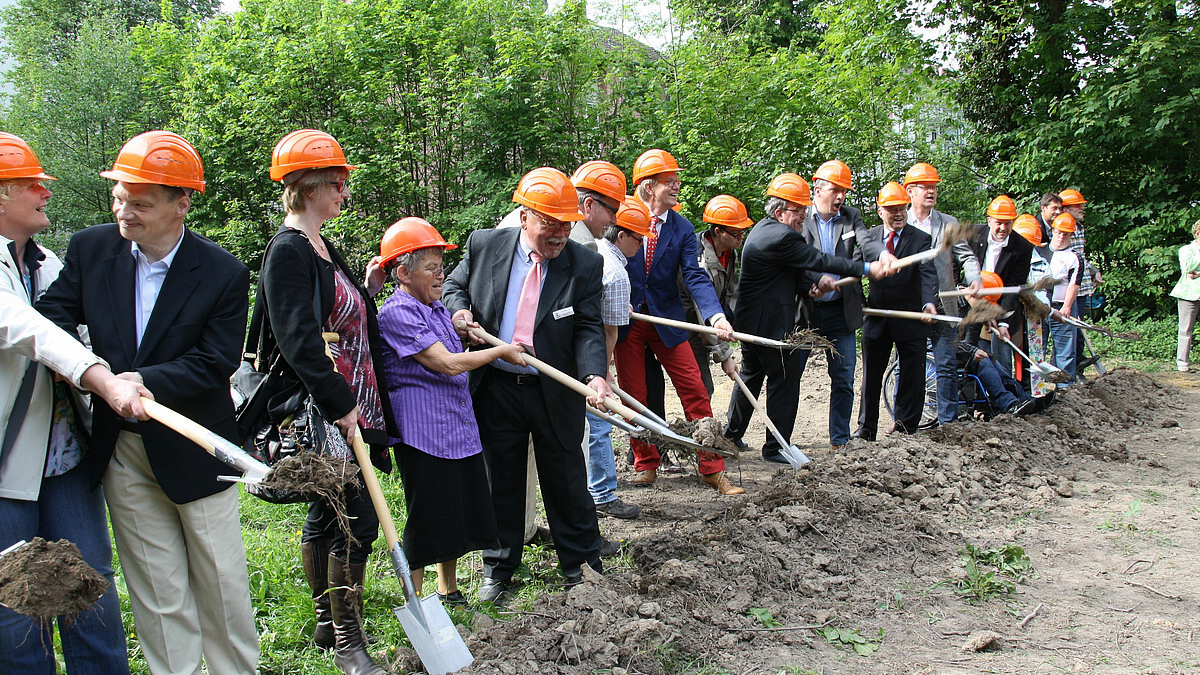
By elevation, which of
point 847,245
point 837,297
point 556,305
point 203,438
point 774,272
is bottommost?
point 203,438

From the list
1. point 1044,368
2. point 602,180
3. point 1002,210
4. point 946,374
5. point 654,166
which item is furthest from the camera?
point 1002,210

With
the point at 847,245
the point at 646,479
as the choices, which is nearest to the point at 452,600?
the point at 646,479

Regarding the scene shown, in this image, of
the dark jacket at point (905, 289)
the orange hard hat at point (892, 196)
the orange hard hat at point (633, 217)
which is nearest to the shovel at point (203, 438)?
the orange hard hat at point (633, 217)

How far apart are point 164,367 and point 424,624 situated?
4.12ft

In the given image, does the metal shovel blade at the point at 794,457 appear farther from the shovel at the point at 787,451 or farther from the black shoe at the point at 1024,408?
the black shoe at the point at 1024,408

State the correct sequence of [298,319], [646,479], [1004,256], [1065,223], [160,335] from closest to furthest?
[160,335] → [298,319] → [646,479] → [1004,256] → [1065,223]

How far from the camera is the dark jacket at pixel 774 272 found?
5.96m

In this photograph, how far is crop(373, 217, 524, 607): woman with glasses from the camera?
362 cm

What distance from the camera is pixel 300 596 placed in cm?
395

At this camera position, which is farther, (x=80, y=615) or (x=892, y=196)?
(x=892, y=196)

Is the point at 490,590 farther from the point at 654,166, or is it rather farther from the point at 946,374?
the point at 946,374

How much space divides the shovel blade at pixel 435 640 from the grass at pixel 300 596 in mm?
592

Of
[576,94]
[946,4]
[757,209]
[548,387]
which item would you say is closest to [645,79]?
[576,94]

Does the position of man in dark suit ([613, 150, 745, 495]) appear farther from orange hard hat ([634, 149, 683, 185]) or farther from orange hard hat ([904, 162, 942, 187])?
orange hard hat ([904, 162, 942, 187])
